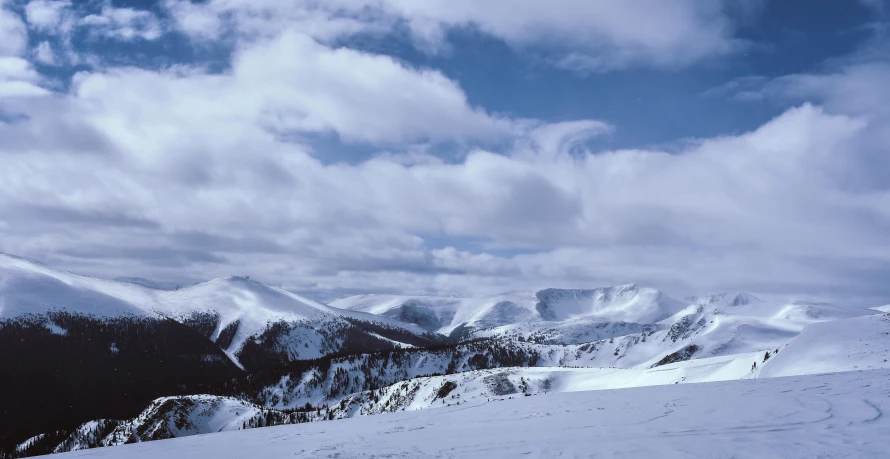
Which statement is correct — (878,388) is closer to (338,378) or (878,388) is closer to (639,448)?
(639,448)

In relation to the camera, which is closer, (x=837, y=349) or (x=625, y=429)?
(x=625, y=429)

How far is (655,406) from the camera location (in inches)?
793

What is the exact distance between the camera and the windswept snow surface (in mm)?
13422

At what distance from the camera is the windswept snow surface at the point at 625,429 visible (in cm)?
1342

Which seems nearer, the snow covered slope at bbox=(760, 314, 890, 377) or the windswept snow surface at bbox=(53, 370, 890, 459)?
the windswept snow surface at bbox=(53, 370, 890, 459)

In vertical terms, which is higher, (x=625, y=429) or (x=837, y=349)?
(x=837, y=349)

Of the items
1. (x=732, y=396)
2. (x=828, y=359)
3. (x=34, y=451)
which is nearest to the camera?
(x=732, y=396)

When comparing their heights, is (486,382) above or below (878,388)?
below

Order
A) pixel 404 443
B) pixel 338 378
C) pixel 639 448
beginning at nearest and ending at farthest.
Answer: pixel 639 448
pixel 404 443
pixel 338 378

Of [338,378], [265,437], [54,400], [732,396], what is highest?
[732,396]

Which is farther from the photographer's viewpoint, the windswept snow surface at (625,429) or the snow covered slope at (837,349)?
the snow covered slope at (837,349)

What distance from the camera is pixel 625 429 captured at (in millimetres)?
16266

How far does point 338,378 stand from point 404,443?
593 feet

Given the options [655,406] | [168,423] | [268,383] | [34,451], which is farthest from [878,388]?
[268,383]
